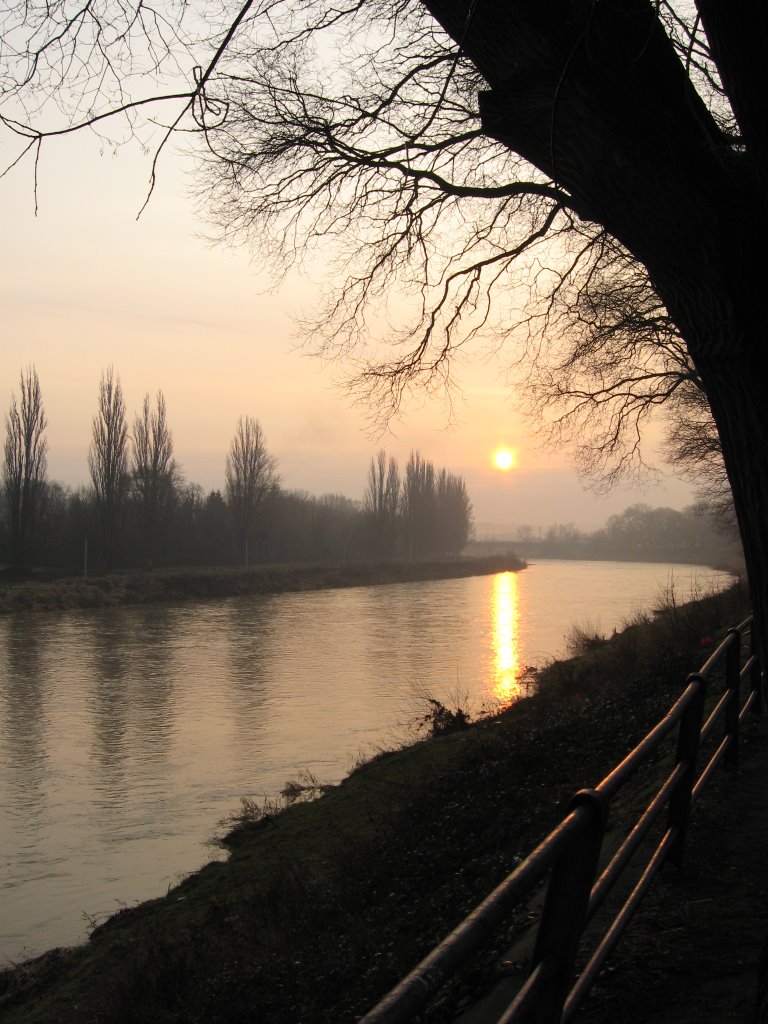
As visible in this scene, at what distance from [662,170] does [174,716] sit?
14.8 m

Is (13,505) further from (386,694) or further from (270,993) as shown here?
(270,993)

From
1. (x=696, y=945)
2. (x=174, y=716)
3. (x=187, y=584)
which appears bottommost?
(x=174, y=716)

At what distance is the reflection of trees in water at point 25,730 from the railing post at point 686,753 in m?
8.45

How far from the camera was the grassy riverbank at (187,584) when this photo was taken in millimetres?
37125

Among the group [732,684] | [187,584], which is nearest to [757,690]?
[732,684]

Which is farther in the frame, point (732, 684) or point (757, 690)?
point (757, 690)

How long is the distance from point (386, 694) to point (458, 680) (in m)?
2.19

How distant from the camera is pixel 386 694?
58.5 feet

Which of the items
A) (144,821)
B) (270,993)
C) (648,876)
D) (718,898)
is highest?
(648,876)

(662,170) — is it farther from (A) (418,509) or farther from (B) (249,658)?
(A) (418,509)

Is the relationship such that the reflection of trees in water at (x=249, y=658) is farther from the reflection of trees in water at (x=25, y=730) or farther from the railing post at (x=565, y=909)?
the railing post at (x=565, y=909)

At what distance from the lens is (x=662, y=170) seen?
299 centimetres

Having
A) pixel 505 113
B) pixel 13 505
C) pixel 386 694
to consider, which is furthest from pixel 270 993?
pixel 13 505

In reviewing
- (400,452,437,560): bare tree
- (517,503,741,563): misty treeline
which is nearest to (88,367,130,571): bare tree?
(400,452,437,560): bare tree
